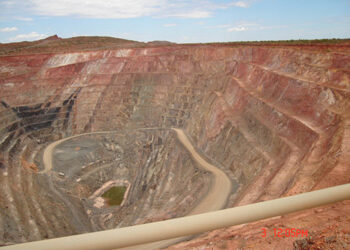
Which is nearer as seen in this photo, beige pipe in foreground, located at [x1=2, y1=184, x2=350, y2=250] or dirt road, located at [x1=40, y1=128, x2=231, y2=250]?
beige pipe in foreground, located at [x1=2, y1=184, x2=350, y2=250]

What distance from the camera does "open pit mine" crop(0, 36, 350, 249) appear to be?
64.0ft

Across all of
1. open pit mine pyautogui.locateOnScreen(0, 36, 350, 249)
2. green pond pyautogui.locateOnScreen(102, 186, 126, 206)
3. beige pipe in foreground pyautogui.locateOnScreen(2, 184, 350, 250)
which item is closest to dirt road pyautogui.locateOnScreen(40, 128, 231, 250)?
open pit mine pyautogui.locateOnScreen(0, 36, 350, 249)

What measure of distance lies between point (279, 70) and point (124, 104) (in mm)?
33746

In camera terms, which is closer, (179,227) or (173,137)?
(179,227)

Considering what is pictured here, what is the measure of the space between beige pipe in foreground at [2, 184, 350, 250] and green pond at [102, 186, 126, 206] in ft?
122

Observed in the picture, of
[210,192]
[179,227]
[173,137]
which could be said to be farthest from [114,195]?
[179,227]

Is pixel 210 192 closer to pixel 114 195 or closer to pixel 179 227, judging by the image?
pixel 114 195

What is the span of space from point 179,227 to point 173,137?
1701 inches

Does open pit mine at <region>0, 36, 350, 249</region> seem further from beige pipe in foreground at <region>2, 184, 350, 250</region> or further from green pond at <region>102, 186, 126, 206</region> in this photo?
beige pipe in foreground at <region>2, 184, 350, 250</region>

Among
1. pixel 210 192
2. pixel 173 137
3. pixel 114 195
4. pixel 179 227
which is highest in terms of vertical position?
pixel 179 227

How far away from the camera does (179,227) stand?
5.36 m

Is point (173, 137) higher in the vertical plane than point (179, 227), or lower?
lower

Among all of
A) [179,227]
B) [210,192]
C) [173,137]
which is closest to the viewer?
[179,227]

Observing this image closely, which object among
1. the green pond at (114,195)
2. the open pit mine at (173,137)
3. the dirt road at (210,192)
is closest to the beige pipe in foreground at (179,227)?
the open pit mine at (173,137)
